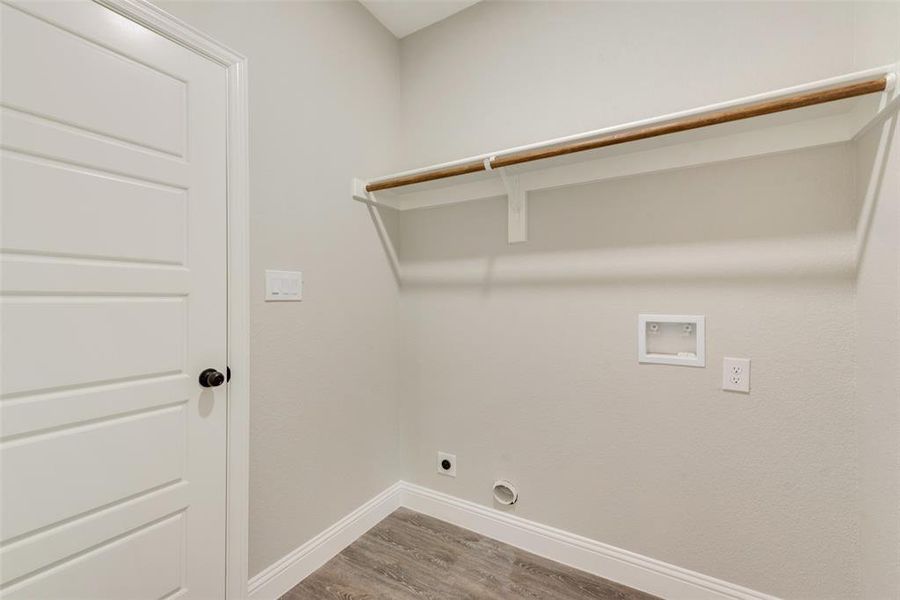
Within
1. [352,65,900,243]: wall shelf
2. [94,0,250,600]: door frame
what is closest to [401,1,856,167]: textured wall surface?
[352,65,900,243]: wall shelf

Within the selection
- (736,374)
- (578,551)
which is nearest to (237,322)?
(578,551)

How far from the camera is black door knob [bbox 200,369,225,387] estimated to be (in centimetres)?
127

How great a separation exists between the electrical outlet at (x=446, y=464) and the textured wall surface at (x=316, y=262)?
28 cm

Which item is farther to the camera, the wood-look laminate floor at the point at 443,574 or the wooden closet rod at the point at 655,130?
the wood-look laminate floor at the point at 443,574

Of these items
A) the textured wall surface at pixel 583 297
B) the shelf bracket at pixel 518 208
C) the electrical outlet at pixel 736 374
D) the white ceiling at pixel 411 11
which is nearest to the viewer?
the textured wall surface at pixel 583 297

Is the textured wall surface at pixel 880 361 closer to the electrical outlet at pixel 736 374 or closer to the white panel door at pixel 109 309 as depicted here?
the electrical outlet at pixel 736 374

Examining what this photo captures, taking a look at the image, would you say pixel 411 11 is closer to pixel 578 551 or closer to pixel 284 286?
pixel 284 286

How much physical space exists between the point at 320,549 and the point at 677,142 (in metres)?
2.22

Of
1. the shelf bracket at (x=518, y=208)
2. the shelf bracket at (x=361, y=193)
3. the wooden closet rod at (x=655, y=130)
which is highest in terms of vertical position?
the wooden closet rod at (x=655, y=130)

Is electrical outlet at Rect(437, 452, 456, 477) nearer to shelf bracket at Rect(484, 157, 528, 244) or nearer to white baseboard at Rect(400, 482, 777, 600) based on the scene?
white baseboard at Rect(400, 482, 777, 600)

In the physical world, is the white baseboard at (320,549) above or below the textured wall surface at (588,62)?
below

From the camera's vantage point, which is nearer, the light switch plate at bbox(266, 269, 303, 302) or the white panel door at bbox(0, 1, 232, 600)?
the white panel door at bbox(0, 1, 232, 600)

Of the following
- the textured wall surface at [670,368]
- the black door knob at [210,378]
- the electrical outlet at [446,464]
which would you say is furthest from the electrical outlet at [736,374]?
the black door knob at [210,378]

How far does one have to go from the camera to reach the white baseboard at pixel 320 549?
1.48m
